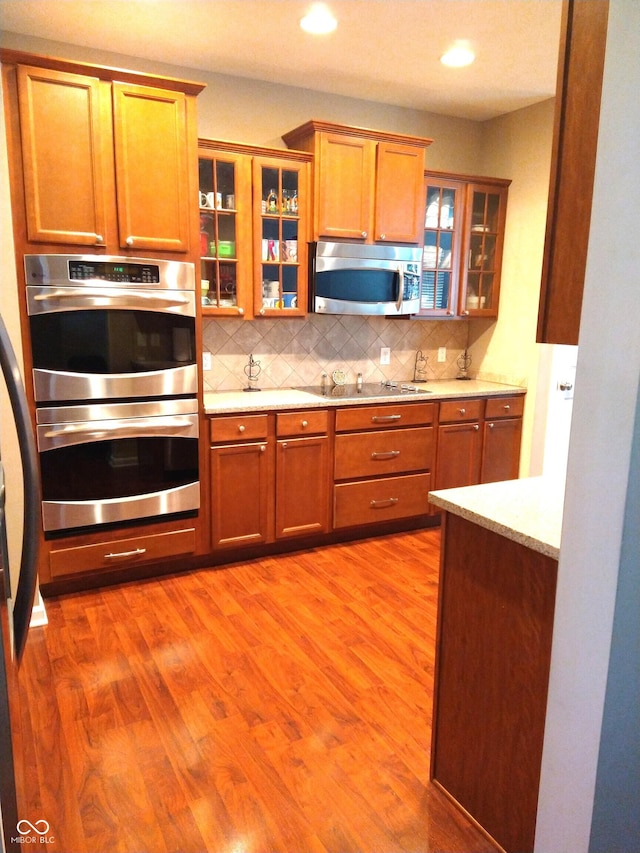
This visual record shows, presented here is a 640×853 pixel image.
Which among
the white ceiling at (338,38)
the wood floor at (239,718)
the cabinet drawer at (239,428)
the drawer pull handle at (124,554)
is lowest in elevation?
the wood floor at (239,718)

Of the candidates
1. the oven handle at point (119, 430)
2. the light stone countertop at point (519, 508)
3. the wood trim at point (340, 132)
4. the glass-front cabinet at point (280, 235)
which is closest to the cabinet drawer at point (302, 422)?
the oven handle at point (119, 430)

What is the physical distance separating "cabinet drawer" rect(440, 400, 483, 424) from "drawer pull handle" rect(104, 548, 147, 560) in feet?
6.59

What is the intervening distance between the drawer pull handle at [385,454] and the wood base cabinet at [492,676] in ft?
6.56

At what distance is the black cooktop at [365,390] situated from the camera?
377cm

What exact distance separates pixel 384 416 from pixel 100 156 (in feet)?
6.75

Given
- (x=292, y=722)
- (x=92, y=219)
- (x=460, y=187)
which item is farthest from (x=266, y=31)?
(x=292, y=722)

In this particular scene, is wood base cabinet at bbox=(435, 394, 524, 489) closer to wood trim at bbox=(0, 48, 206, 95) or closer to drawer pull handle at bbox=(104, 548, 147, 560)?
drawer pull handle at bbox=(104, 548, 147, 560)

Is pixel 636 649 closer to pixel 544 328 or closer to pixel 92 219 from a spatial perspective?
pixel 544 328

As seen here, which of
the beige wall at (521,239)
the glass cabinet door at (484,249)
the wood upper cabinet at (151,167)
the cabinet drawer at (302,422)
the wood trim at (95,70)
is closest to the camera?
the wood trim at (95,70)

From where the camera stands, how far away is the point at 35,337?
108 inches

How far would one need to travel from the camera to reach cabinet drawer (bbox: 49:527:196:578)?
2.97 metres

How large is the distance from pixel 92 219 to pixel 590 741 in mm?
2787

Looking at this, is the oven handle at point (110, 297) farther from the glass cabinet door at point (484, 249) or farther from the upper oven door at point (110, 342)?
the glass cabinet door at point (484, 249)

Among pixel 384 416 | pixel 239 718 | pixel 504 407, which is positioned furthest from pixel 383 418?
pixel 239 718
